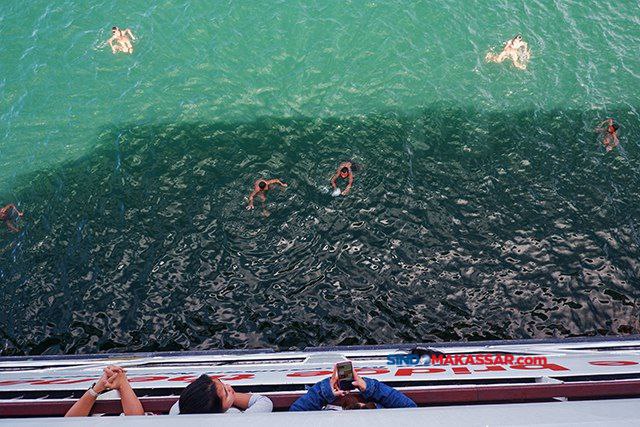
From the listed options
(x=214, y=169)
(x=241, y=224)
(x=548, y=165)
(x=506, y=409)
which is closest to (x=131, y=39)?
(x=214, y=169)

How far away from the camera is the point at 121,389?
488 cm

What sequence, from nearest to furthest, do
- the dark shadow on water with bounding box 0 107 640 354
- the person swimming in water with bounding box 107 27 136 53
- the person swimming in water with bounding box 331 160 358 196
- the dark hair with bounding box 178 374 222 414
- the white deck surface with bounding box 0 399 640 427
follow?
1. the white deck surface with bounding box 0 399 640 427
2. the dark hair with bounding box 178 374 222 414
3. the dark shadow on water with bounding box 0 107 640 354
4. the person swimming in water with bounding box 331 160 358 196
5. the person swimming in water with bounding box 107 27 136 53

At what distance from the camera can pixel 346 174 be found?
12859 millimetres

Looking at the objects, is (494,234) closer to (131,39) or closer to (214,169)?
(214,169)

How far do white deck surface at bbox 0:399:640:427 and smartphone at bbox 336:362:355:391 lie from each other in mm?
1112

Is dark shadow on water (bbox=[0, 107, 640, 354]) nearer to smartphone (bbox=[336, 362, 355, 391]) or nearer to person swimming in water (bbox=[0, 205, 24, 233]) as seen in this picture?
person swimming in water (bbox=[0, 205, 24, 233])

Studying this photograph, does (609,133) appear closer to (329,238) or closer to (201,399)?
(329,238)

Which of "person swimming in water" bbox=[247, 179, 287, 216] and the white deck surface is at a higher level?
"person swimming in water" bbox=[247, 179, 287, 216]

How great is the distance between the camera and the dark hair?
4.31 meters

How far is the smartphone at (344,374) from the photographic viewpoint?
15.5 ft

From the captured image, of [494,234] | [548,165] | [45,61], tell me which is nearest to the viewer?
[494,234]

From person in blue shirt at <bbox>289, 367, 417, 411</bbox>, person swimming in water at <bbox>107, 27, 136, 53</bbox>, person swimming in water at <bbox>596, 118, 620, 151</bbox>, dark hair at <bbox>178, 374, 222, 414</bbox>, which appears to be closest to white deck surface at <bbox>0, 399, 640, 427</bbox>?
dark hair at <bbox>178, 374, 222, 414</bbox>

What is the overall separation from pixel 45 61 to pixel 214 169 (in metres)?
→ 8.30

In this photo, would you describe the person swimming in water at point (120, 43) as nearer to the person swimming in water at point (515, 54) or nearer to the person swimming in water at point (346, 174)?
the person swimming in water at point (346, 174)
